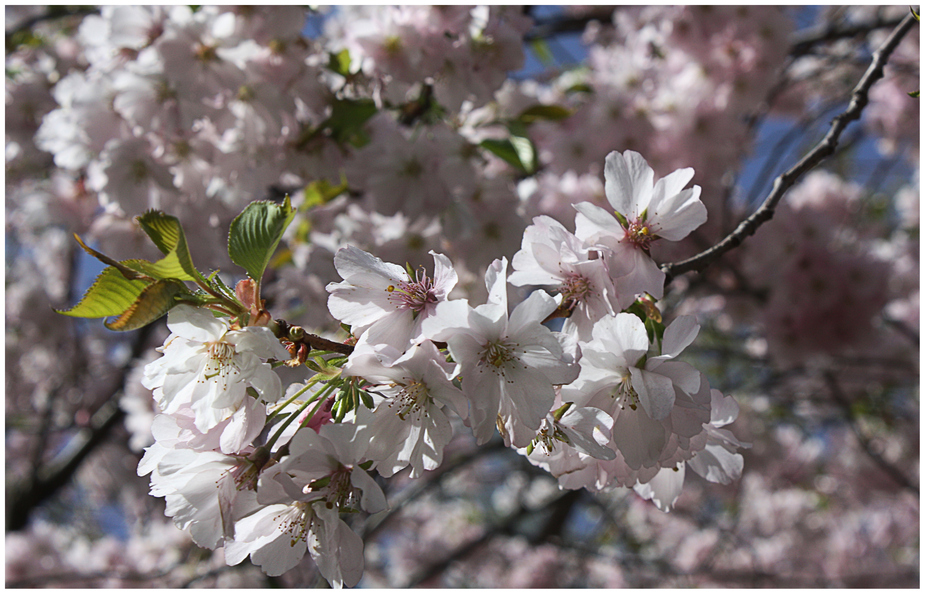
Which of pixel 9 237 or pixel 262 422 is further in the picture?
pixel 9 237

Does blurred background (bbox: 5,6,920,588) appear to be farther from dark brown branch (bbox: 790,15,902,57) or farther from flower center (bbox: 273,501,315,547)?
flower center (bbox: 273,501,315,547)

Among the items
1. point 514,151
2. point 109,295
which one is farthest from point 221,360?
point 514,151

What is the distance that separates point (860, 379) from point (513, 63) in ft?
11.7

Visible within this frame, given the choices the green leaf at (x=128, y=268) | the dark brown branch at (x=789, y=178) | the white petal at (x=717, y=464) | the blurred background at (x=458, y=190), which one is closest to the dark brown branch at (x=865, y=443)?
Result: the blurred background at (x=458, y=190)

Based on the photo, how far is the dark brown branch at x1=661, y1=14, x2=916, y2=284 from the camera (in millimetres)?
857

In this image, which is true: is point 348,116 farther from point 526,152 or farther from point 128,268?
point 128,268

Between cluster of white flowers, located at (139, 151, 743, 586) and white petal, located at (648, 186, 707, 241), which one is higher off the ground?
white petal, located at (648, 186, 707, 241)

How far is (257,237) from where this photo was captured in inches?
27.2

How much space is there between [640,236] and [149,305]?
58 centimetres

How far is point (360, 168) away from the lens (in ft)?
5.63

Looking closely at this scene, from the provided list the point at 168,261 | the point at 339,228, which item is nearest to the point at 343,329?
the point at 168,261

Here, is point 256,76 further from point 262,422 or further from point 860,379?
point 860,379

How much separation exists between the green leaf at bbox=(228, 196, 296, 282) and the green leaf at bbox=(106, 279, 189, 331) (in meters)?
0.08

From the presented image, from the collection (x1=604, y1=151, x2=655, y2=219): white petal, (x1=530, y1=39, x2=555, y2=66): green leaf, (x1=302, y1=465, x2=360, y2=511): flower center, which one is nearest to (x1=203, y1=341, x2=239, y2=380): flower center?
(x1=302, y1=465, x2=360, y2=511): flower center
